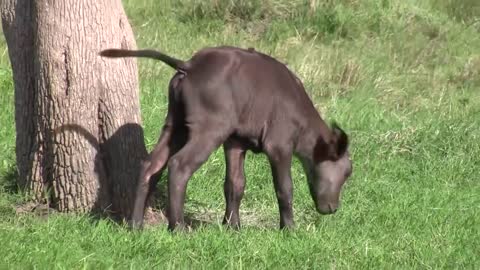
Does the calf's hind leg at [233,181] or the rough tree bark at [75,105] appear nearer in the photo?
the rough tree bark at [75,105]

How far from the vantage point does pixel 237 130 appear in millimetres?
7254

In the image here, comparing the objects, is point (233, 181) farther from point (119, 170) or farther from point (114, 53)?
point (114, 53)

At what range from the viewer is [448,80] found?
1426cm

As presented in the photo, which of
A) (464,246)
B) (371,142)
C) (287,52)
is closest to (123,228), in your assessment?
(464,246)

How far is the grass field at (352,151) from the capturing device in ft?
21.0

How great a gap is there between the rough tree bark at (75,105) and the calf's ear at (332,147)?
4.19 ft

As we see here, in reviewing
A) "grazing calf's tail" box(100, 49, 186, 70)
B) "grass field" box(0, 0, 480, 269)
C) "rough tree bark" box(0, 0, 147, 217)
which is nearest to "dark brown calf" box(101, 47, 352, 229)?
"grazing calf's tail" box(100, 49, 186, 70)

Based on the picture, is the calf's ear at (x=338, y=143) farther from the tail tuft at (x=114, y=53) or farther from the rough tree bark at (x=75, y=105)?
the tail tuft at (x=114, y=53)

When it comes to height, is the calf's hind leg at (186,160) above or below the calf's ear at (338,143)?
above

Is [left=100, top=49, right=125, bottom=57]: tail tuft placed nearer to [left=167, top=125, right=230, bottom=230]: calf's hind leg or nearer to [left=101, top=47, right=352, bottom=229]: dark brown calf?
[left=101, top=47, right=352, bottom=229]: dark brown calf

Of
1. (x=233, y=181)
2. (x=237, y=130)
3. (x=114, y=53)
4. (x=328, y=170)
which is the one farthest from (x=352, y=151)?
(x=114, y=53)

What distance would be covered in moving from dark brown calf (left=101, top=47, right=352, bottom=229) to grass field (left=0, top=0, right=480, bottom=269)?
275mm

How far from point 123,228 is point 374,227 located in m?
1.94

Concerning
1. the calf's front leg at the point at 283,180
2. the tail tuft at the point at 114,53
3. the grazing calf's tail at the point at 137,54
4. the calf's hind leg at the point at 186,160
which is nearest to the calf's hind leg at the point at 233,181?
the calf's front leg at the point at 283,180
